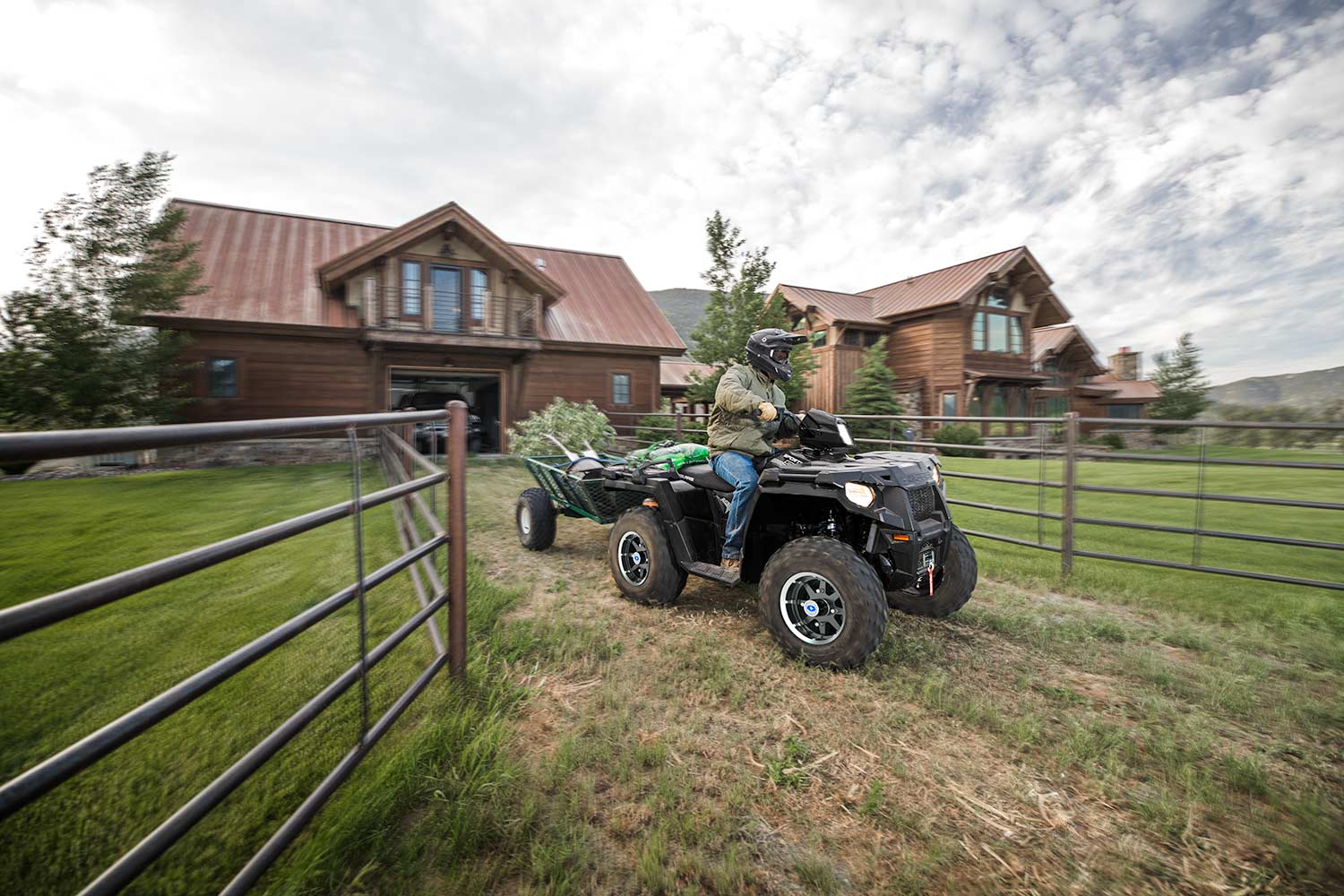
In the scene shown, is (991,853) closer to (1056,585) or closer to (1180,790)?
(1180,790)

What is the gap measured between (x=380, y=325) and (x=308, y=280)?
3238mm

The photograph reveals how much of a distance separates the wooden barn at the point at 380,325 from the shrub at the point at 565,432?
432 centimetres

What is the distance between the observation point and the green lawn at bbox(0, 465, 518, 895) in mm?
1816

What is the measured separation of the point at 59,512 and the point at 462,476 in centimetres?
355

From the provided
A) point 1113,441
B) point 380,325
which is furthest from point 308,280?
point 1113,441

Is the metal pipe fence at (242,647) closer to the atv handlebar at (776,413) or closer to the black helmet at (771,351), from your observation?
the atv handlebar at (776,413)

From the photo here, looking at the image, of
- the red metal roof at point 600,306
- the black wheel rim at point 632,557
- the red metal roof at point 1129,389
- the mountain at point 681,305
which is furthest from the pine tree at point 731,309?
the mountain at point 681,305

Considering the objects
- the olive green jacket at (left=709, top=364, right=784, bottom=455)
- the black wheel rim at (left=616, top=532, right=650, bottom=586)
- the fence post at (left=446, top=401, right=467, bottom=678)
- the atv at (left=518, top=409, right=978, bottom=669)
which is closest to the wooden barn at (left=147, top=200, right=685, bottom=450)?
the black wheel rim at (left=616, top=532, right=650, bottom=586)

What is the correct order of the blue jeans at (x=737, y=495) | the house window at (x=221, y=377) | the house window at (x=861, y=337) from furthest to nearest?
the house window at (x=861, y=337)
the house window at (x=221, y=377)
the blue jeans at (x=737, y=495)

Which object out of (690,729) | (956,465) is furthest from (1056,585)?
(956,465)

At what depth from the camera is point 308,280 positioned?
55.5 ft

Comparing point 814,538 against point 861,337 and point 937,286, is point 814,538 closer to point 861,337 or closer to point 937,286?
point 861,337

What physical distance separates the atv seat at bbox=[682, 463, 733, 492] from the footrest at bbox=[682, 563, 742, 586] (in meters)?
0.56

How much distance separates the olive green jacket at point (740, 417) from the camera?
398cm
